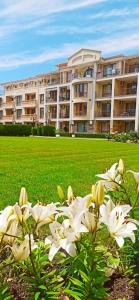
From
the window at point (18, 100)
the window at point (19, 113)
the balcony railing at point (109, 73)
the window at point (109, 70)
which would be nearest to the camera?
the balcony railing at point (109, 73)

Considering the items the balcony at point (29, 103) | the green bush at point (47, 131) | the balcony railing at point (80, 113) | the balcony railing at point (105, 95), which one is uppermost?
the balcony railing at point (105, 95)

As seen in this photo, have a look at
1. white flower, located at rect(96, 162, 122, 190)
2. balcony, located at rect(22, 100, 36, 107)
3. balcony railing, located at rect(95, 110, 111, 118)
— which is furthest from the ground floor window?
white flower, located at rect(96, 162, 122, 190)

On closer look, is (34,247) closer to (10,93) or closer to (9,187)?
(9,187)

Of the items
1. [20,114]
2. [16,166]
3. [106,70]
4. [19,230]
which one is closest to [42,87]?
[20,114]

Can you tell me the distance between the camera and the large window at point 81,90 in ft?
188

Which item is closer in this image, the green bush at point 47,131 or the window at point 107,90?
the green bush at point 47,131

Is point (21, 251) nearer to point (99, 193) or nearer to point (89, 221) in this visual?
point (89, 221)

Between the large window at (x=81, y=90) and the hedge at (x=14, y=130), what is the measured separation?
44.0 feet

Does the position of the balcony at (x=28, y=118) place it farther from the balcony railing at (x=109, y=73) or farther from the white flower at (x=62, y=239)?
the white flower at (x=62, y=239)

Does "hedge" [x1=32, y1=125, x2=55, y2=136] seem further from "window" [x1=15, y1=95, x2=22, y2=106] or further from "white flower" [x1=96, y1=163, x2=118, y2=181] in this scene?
"white flower" [x1=96, y1=163, x2=118, y2=181]

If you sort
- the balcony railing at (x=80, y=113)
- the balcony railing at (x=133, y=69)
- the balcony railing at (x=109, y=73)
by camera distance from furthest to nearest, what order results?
the balcony railing at (x=80, y=113) → the balcony railing at (x=109, y=73) → the balcony railing at (x=133, y=69)

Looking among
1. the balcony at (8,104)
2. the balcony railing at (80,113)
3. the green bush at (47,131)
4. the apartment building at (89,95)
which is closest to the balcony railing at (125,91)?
the apartment building at (89,95)

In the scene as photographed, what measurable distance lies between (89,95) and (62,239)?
55.7 metres

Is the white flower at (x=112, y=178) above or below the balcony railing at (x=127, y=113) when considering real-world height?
below
